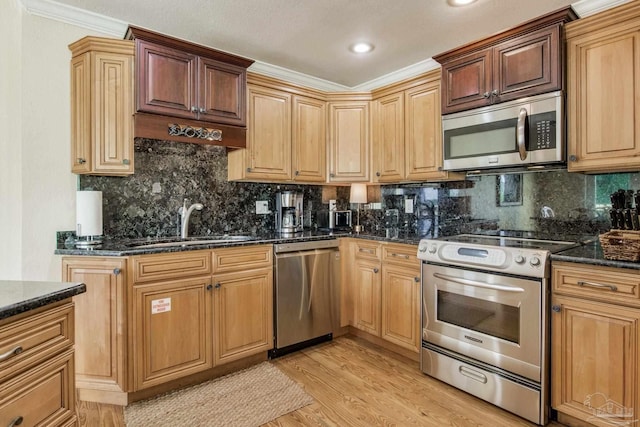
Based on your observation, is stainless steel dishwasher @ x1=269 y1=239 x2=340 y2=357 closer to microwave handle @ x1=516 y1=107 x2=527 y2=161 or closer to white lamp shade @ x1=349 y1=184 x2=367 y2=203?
white lamp shade @ x1=349 y1=184 x2=367 y2=203

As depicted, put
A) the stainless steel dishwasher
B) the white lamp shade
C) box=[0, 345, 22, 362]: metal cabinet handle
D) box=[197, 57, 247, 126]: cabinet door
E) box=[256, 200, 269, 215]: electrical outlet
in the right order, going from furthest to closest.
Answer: the white lamp shade → box=[256, 200, 269, 215]: electrical outlet → the stainless steel dishwasher → box=[197, 57, 247, 126]: cabinet door → box=[0, 345, 22, 362]: metal cabinet handle

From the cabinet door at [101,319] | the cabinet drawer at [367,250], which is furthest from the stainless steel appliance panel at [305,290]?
the cabinet door at [101,319]

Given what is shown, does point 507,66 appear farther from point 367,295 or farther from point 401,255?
point 367,295

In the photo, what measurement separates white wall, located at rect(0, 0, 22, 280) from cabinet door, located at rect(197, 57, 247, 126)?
3.66 feet

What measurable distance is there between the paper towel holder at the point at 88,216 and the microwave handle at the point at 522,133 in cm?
285

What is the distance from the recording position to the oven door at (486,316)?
201cm

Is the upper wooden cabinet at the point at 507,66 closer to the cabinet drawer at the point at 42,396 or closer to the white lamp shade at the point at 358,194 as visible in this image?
the white lamp shade at the point at 358,194

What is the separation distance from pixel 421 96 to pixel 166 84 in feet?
6.72

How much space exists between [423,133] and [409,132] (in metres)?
0.15

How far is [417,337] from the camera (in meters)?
2.68

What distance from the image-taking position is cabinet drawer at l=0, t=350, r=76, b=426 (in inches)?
41.6

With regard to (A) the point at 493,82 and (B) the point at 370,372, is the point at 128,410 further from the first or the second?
(A) the point at 493,82

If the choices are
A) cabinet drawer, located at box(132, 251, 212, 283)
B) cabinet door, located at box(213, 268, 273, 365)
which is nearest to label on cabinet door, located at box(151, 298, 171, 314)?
cabinet drawer, located at box(132, 251, 212, 283)

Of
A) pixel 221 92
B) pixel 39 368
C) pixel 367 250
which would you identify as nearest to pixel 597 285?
pixel 367 250
